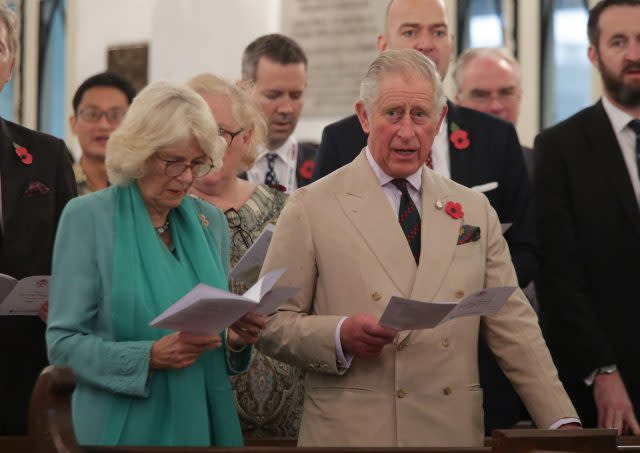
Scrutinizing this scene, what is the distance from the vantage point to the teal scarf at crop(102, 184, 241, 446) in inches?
123

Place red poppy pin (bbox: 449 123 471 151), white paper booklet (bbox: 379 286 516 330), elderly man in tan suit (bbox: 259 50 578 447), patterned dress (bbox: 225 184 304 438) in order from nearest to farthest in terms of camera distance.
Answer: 1. white paper booklet (bbox: 379 286 516 330)
2. elderly man in tan suit (bbox: 259 50 578 447)
3. patterned dress (bbox: 225 184 304 438)
4. red poppy pin (bbox: 449 123 471 151)

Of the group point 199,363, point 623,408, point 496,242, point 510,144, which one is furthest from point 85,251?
point 623,408

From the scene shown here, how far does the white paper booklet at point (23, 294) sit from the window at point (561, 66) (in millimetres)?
8468

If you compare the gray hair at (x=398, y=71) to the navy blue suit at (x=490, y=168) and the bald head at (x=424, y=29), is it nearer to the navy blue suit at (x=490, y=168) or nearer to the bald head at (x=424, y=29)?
the navy blue suit at (x=490, y=168)

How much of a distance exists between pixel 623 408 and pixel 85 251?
207 centimetres

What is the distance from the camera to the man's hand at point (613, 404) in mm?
4094

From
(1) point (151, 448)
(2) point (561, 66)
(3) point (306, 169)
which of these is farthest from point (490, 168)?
(2) point (561, 66)

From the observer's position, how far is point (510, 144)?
14.0 feet

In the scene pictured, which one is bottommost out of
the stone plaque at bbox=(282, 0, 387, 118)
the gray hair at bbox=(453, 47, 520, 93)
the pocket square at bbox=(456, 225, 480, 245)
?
the pocket square at bbox=(456, 225, 480, 245)

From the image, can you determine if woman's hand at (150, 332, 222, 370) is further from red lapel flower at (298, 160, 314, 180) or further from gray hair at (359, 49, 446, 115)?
red lapel flower at (298, 160, 314, 180)

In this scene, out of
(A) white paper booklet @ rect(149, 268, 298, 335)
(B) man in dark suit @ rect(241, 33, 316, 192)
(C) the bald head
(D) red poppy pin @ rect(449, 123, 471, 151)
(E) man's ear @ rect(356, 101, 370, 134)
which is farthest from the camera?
(B) man in dark suit @ rect(241, 33, 316, 192)

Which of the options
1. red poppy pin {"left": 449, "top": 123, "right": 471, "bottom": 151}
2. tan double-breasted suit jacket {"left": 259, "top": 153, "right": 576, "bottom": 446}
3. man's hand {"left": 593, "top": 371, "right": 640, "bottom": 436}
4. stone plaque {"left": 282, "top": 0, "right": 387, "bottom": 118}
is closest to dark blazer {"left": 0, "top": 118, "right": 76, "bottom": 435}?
tan double-breasted suit jacket {"left": 259, "top": 153, "right": 576, "bottom": 446}

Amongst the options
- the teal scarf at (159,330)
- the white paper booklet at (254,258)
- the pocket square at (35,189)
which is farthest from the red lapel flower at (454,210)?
the pocket square at (35,189)

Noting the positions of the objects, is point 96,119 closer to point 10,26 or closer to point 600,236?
point 10,26
